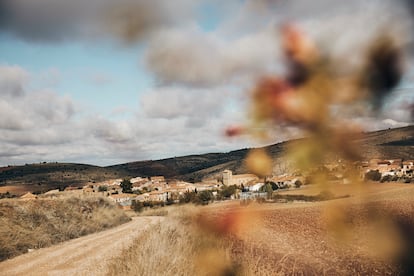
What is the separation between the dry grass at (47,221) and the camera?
57.2 ft

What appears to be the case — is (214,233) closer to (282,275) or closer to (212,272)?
(212,272)

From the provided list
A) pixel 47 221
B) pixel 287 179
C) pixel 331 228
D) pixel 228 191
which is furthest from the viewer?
pixel 47 221

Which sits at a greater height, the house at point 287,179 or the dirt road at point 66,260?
the house at point 287,179

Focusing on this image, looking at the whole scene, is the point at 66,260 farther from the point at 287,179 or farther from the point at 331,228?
the point at 331,228

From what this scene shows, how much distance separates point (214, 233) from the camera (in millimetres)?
2701

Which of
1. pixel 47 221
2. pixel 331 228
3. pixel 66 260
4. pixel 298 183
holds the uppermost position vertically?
pixel 298 183

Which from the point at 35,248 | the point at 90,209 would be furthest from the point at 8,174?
the point at 35,248

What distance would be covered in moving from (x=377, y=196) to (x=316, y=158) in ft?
1.11

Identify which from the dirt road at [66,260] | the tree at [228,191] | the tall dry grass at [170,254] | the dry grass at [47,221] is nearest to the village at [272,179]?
the tree at [228,191]

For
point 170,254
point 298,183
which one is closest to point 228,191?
point 298,183

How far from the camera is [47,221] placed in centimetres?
2127

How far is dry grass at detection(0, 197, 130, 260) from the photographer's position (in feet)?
57.2

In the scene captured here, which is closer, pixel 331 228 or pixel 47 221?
pixel 331 228

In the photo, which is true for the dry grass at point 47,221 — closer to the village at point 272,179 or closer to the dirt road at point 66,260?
the dirt road at point 66,260
